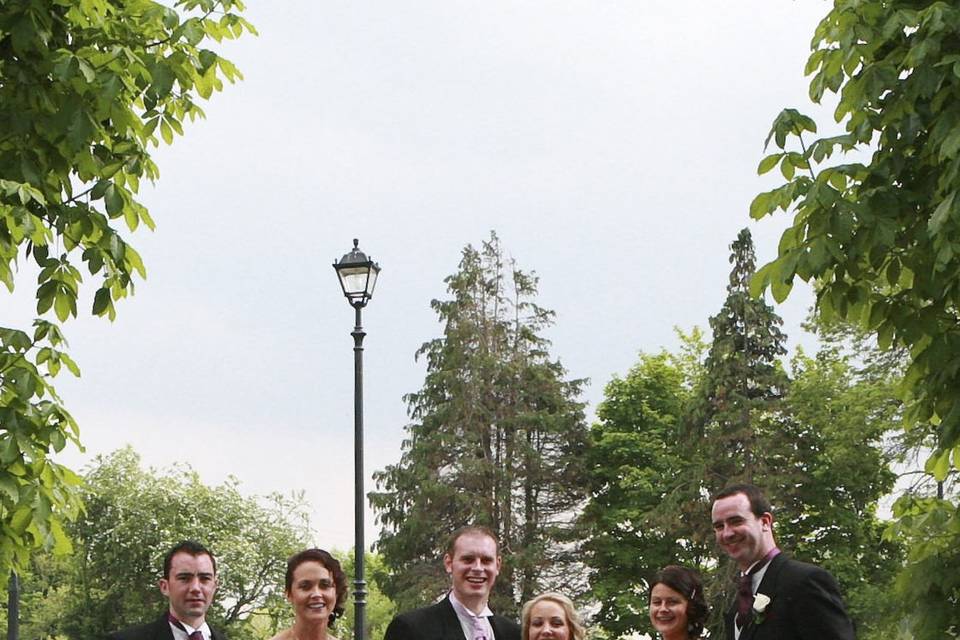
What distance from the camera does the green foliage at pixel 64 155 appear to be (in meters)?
9.85

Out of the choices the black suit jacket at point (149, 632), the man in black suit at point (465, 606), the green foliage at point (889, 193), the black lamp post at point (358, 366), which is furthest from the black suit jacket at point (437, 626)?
the black lamp post at point (358, 366)

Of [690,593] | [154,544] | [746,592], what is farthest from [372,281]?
[154,544]

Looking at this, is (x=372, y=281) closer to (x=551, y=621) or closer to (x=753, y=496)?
(x=551, y=621)

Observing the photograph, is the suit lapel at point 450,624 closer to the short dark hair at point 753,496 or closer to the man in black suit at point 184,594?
the man in black suit at point 184,594

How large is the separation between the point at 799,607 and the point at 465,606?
2.04 m

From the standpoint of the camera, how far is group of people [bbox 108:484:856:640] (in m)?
8.34

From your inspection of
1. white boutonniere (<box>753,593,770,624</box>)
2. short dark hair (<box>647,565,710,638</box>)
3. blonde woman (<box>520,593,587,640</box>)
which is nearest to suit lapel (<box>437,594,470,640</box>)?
blonde woman (<box>520,593,587,640</box>)

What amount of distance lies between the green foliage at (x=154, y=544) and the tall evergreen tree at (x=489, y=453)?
10020 mm

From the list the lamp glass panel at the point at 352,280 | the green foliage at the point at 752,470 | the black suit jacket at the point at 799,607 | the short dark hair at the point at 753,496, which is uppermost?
the green foliage at the point at 752,470

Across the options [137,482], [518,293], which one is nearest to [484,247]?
[518,293]

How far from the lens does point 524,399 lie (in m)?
63.3

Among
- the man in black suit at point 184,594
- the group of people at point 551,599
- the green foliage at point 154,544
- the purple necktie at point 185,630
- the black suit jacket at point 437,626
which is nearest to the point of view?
the group of people at point 551,599

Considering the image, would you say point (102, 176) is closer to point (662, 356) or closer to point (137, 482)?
point (662, 356)

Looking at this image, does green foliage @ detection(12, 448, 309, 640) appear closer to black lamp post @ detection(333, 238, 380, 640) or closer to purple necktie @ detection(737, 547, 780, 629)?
black lamp post @ detection(333, 238, 380, 640)
